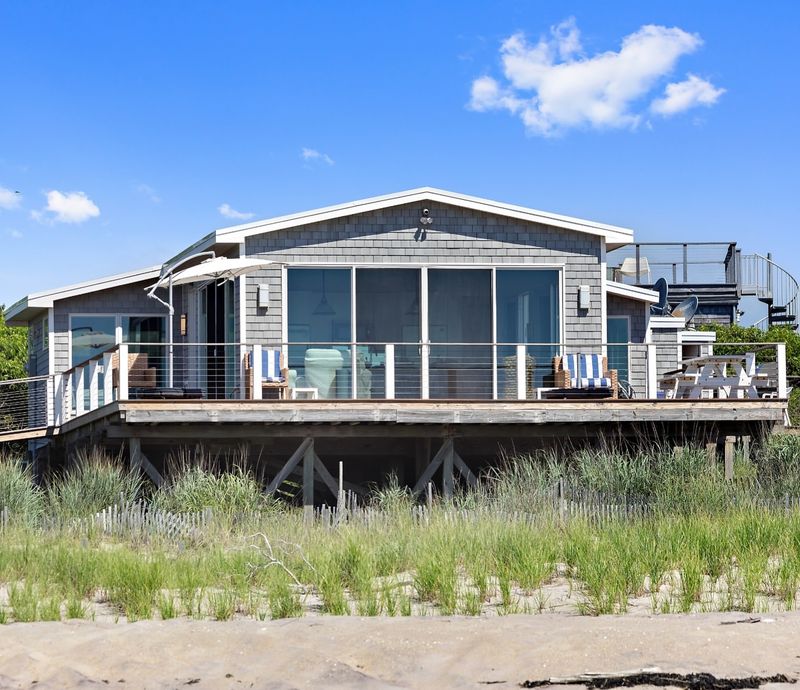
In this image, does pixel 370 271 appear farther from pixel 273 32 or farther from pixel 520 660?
pixel 520 660

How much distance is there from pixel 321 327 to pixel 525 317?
3072mm

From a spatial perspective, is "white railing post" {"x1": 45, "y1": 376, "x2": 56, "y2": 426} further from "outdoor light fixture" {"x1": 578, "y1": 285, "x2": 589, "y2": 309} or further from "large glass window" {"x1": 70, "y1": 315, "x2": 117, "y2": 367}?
"outdoor light fixture" {"x1": 578, "y1": 285, "x2": 589, "y2": 309}

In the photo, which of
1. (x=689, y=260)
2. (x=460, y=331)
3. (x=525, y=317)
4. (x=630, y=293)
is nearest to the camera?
(x=460, y=331)

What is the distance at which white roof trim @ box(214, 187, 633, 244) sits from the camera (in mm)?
17688

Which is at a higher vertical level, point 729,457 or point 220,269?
point 220,269

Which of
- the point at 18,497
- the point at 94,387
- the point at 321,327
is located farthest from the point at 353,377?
the point at 18,497

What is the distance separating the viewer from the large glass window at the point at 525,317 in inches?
698

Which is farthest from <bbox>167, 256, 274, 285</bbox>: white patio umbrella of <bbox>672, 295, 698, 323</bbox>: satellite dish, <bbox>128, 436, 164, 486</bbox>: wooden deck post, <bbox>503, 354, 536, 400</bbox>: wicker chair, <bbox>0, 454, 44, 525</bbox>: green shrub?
<bbox>672, 295, 698, 323</bbox>: satellite dish

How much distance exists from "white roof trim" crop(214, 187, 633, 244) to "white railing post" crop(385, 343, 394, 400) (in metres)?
2.47

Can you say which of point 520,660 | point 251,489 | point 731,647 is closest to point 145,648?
point 520,660

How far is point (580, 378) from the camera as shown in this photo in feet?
57.2

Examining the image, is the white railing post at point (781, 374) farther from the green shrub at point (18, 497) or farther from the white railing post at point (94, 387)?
the green shrub at point (18, 497)

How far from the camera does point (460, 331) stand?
18.0 m

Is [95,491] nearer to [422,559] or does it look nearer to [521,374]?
[521,374]
